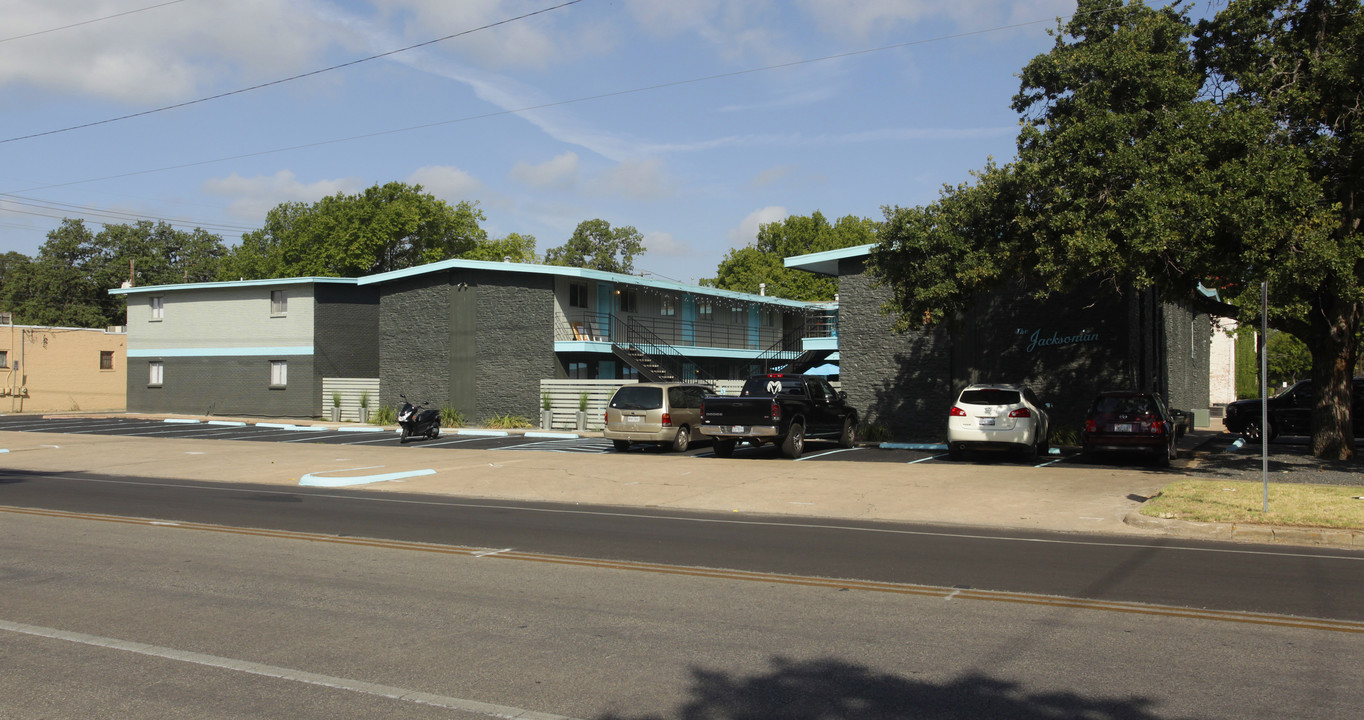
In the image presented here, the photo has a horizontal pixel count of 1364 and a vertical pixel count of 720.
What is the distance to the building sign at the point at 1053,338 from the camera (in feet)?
82.5

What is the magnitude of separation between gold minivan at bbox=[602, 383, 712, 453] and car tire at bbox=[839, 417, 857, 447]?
3927 millimetres

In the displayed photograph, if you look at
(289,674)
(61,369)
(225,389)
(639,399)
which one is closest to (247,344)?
(225,389)

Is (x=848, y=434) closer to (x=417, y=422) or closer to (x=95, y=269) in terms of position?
(x=417, y=422)

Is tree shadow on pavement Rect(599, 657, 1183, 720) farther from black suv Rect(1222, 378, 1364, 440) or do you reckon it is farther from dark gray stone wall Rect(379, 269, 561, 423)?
dark gray stone wall Rect(379, 269, 561, 423)

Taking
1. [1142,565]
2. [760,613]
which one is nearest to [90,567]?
[760,613]

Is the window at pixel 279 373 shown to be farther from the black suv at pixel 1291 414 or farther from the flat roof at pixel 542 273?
the black suv at pixel 1291 414

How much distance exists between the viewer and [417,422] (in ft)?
94.7

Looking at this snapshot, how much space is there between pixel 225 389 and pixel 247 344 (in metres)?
2.49

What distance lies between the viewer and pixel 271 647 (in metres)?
6.61

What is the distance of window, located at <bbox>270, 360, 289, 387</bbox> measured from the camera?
4197cm

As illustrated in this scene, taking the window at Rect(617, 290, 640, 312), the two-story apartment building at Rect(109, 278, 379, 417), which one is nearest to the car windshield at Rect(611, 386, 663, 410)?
the window at Rect(617, 290, 640, 312)

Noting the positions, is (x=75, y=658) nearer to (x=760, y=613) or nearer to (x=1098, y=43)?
(x=760, y=613)

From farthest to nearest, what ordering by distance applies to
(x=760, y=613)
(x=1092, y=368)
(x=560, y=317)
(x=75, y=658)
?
(x=560, y=317) → (x=1092, y=368) → (x=760, y=613) → (x=75, y=658)

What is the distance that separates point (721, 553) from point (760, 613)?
298 cm
